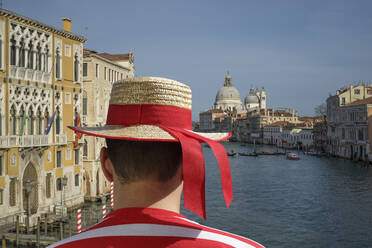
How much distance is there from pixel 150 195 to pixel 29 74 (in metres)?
11.3

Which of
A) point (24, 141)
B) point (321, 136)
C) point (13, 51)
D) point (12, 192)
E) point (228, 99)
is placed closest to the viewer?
point (12, 192)

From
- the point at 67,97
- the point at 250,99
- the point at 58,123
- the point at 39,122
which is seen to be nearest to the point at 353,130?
the point at 67,97

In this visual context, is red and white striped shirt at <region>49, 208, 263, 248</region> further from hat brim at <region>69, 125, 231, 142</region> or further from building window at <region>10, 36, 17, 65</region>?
building window at <region>10, 36, 17, 65</region>

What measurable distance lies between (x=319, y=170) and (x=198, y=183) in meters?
29.4

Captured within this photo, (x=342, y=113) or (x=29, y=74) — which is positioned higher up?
(x=29, y=74)

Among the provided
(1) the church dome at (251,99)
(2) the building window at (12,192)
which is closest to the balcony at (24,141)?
(2) the building window at (12,192)

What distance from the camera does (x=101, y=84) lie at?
16.1 m

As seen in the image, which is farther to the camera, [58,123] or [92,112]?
[92,112]

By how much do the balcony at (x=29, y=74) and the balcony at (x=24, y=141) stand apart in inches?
67.1

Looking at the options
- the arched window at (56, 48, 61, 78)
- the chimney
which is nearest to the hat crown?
the arched window at (56, 48, 61, 78)

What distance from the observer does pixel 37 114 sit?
38.7ft

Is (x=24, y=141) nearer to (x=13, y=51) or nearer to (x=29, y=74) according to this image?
(x=29, y=74)

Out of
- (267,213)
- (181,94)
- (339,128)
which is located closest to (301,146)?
(339,128)

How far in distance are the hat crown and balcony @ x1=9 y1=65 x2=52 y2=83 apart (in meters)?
10.6
